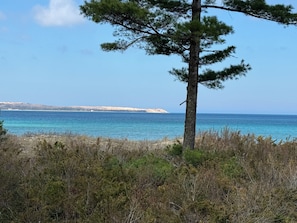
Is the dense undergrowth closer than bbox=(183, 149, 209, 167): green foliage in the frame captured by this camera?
Yes

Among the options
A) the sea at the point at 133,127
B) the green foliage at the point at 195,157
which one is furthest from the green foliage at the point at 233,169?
the sea at the point at 133,127

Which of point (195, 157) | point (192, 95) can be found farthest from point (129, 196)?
point (192, 95)

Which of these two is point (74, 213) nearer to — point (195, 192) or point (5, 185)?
point (5, 185)

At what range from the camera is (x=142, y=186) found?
5.48 m

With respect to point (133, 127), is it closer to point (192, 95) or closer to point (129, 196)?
point (192, 95)

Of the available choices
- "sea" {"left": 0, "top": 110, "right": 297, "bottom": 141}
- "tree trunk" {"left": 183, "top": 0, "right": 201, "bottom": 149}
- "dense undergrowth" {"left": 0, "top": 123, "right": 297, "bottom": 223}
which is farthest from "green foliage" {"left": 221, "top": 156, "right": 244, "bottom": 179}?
"sea" {"left": 0, "top": 110, "right": 297, "bottom": 141}

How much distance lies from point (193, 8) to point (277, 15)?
1.91 metres

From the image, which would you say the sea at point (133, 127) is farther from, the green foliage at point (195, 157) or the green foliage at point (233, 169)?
the green foliage at point (233, 169)

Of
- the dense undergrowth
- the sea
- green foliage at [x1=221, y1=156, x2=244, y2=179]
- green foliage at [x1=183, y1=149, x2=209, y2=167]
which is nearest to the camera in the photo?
the dense undergrowth

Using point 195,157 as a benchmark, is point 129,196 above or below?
below

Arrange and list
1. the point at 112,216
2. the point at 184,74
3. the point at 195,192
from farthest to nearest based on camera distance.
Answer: the point at 184,74 < the point at 195,192 < the point at 112,216

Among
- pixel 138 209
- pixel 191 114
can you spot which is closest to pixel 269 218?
pixel 138 209

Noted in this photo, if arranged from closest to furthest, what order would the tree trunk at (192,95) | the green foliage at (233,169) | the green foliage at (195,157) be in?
the green foliage at (233,169) → the green foliage at (195,157) → the tree trunk at (192,95)

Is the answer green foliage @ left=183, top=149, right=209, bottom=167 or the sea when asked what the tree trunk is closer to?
green foliage @ left=183, top=149, right=209, bottom=167
